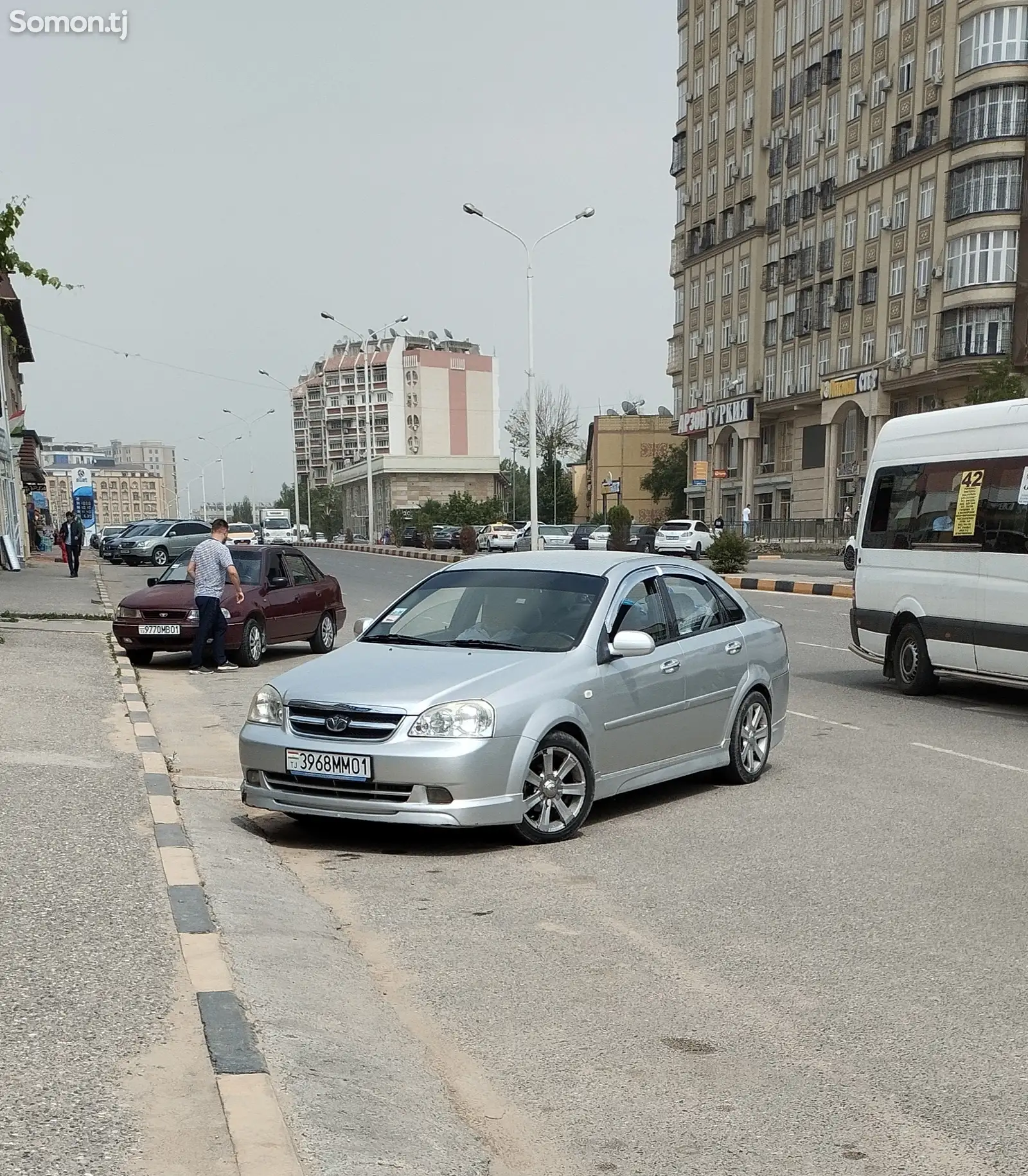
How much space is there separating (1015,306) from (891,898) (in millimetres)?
48126

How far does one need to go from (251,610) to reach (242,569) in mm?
1024

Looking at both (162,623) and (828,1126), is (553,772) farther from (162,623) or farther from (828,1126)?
(162,623)

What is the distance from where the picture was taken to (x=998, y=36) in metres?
48.9

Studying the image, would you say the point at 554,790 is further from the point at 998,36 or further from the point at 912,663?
the point at 998,36

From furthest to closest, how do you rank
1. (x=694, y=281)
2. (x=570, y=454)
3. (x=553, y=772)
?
(x=570, y=454) → (x=694, y=281) → (x=553, y=772)

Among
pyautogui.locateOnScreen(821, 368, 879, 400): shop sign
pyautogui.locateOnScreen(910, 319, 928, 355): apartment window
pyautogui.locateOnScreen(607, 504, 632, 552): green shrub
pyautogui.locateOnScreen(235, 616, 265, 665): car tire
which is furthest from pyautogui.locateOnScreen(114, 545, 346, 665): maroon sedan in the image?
pyautogui.locateOnScreen(821, 368, 879, 400): shop sign

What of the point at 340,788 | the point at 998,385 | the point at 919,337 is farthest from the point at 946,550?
the point at 919,337

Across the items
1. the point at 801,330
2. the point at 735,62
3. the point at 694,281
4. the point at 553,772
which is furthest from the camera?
the point at 694,281

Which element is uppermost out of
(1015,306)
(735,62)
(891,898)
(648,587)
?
(735,62)

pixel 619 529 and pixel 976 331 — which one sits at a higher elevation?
pixel 976 331

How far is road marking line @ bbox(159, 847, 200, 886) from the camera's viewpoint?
5.80 meters

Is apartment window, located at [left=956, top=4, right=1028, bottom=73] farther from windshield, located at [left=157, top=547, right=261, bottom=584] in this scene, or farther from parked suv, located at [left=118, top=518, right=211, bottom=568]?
windshield, located at [left=157, top=547, right=261, bottom=584]

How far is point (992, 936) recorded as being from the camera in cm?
547

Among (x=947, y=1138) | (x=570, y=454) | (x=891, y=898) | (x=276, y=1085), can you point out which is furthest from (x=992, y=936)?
(x=570, y=454)
